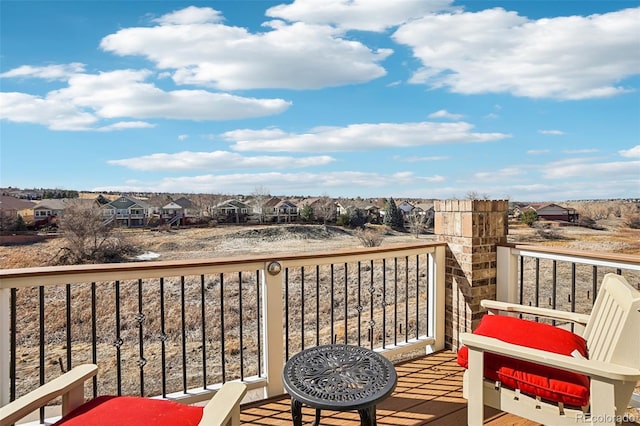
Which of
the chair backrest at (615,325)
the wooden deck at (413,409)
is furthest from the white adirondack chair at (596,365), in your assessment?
the wooden deck at (413,409)

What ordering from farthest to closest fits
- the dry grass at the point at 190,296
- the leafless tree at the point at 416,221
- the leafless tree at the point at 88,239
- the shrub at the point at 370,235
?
the shrub at the point at 370,235 < the leafless tree at the point at 88,239 < the leafless tree at the point at 416,221 < the dry grass at the point at 190,296

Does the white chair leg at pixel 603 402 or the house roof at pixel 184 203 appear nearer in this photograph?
the white chair leg at pixel 603 402

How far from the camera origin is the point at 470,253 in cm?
295

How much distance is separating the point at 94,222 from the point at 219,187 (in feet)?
20.7

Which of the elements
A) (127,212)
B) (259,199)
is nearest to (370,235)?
(259,199)

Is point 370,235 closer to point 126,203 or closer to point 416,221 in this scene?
point 416,221

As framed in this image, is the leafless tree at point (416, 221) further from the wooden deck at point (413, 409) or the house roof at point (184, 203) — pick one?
the wooden deck at point (413, 409)

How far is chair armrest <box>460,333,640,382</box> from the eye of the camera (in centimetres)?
140

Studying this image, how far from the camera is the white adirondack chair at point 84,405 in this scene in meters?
1.22

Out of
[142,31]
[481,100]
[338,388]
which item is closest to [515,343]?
[338,388]

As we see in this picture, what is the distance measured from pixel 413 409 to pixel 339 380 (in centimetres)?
106

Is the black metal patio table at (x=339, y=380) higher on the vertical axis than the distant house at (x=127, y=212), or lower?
lower

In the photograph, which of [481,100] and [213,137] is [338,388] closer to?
[481,100]

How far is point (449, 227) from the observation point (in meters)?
3.16
